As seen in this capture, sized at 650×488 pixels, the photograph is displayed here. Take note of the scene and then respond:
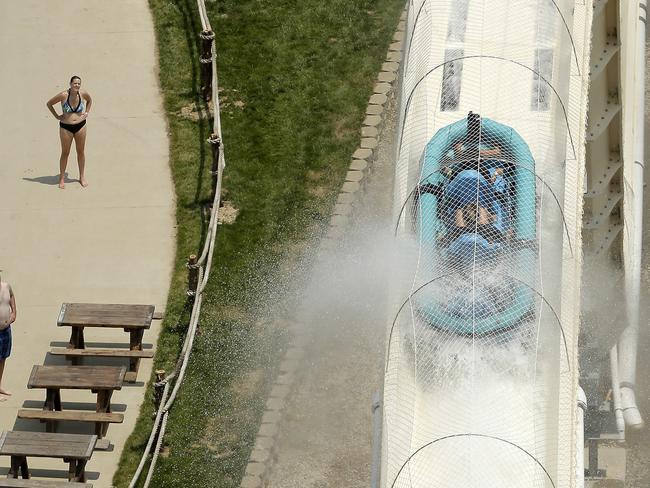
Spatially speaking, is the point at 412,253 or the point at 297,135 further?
the point at 297,135

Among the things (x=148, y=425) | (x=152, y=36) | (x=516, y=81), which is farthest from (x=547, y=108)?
(x=152, y=36)

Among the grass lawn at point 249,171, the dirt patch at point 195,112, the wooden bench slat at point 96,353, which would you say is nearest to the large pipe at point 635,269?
the grass lawn at point 249,171

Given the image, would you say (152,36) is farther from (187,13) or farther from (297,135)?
(297,135)

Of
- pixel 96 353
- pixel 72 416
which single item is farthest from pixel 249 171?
pixel 72 416

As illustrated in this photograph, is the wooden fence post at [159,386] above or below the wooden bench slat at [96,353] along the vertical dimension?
below

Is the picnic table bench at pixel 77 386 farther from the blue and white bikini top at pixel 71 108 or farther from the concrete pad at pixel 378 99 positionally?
the concrete pad at pixel 378 99

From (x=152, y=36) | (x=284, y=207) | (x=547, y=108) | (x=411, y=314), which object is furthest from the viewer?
(x=152, y=36)

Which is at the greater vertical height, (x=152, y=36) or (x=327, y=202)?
(x=152, y=36)
